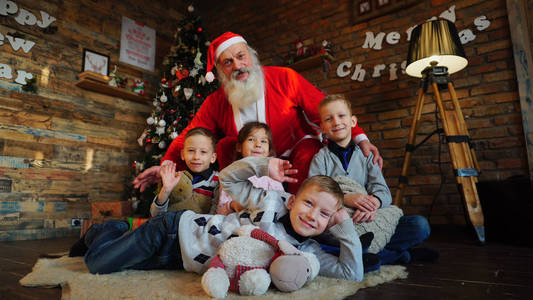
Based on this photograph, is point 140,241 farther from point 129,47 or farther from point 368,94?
point 129,47

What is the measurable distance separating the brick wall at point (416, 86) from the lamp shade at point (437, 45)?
51 centimetres

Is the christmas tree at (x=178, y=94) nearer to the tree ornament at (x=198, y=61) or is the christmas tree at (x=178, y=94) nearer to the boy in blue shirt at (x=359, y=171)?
the tree ornament at (x=198, y=61)

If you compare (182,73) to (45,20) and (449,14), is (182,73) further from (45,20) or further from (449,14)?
(449,14)

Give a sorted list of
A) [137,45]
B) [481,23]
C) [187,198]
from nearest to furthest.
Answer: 1. [187,198]
2. [481,23]
3. [137,45]

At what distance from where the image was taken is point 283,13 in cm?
410

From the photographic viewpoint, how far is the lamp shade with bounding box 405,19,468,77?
231cm

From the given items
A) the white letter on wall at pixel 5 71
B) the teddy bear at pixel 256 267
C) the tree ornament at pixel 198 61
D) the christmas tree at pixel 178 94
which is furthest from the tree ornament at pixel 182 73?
the teddy bear at pixel 256 267

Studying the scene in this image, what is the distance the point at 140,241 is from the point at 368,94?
2783mm

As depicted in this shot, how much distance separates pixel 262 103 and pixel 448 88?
1.43m

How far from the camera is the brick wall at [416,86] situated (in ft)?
8.87

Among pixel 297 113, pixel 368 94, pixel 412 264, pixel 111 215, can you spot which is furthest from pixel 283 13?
pixel 412 264

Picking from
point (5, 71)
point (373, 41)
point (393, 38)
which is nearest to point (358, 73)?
point (373, 41)

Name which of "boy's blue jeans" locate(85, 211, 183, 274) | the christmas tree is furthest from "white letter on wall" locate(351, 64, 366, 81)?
"boy's blue jeans" locate(85, 211, 183, 274)

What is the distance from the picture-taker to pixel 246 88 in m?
1.92
